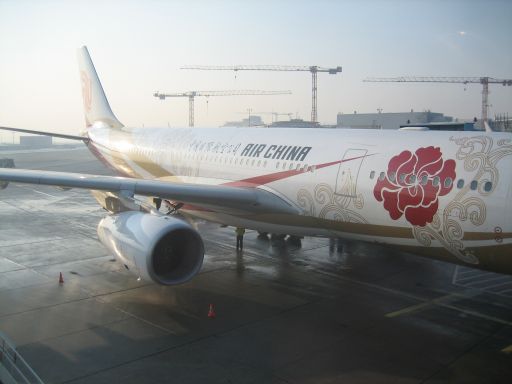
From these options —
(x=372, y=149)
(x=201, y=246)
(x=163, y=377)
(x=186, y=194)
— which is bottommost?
(x=163, y=377)

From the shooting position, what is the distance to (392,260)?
16078 mm

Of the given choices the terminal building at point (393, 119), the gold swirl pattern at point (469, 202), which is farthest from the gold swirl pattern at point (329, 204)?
the terminal building at point (393, 119)

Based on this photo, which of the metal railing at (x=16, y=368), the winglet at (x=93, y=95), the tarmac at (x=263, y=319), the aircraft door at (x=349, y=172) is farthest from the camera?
the winglet at (x=93, y=95)

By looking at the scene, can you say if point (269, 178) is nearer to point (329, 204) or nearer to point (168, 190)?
point (329, 204)

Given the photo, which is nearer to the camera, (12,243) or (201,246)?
(201,246)

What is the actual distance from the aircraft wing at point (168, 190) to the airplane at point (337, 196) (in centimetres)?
3

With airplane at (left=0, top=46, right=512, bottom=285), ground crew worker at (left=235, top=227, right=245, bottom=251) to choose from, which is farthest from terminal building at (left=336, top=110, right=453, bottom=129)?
airplane at (left=0, top=46, right=512, bottom=285)

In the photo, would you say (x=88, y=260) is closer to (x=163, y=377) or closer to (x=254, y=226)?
(x=254, y=226)

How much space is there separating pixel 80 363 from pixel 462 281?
1085cm

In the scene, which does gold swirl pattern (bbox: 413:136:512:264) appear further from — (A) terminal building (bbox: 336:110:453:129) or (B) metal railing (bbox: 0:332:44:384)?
(A) terminal building (bbox: 336:110:453:129)

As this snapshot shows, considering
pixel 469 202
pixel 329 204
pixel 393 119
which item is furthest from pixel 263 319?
pixel 393 119

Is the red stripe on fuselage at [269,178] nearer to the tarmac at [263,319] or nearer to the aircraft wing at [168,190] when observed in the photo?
the aircraft wing at [168,190]

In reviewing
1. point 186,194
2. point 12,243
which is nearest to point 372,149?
point 186,194

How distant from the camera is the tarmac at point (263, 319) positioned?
8289 mm
